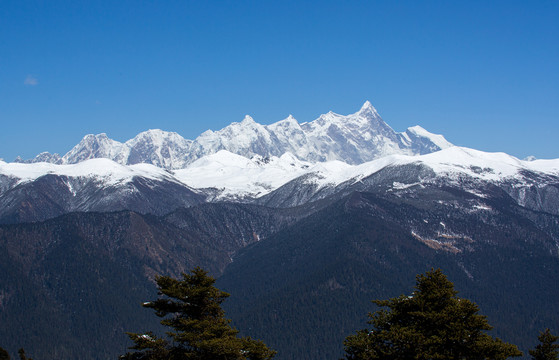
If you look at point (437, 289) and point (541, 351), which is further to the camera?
point (541, 351)

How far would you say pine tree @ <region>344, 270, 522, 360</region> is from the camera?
49.7 metres

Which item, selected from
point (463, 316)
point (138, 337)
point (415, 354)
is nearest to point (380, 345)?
point (415, 354)

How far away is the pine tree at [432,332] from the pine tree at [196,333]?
10.3m

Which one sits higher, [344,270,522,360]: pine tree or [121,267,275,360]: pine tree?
[121,267,275,360]: pine tree

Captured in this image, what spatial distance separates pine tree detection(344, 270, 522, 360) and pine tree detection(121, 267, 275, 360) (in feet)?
33.9

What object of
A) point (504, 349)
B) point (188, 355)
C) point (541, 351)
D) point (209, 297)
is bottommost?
point (541, 351)

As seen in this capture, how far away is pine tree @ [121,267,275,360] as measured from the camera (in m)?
53.3

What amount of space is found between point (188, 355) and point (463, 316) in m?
23.5

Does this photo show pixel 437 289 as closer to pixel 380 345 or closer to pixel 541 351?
pixel 380 345

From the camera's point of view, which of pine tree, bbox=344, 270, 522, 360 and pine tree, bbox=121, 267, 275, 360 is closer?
pine tree, bbox=344, 270, 522, 360

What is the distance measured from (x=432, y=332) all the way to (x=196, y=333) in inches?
800

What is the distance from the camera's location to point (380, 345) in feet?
175

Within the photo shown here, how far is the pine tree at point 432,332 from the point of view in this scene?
4966 centimetres

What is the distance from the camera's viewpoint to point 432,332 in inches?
2051
